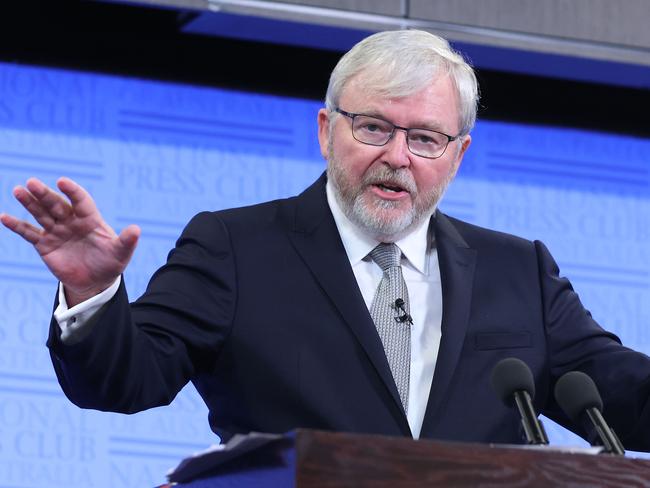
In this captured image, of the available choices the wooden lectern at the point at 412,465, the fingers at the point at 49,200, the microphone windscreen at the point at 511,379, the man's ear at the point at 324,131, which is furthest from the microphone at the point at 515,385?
the man's ear at the point at 324,131

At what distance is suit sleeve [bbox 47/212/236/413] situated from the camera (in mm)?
1833

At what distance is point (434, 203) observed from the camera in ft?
7.89

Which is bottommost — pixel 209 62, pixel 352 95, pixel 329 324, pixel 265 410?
pixel 265 410

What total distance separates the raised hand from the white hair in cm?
79

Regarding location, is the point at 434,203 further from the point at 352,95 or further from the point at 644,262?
the point at 644,262

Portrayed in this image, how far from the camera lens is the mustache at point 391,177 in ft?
7.70

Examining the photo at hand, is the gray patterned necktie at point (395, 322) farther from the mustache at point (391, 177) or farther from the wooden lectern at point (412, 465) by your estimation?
the wooden lectern at point (412, 465)

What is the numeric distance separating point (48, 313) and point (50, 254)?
5.29 ft

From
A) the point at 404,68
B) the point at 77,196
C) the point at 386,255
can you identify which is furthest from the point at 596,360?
the point at 77,196

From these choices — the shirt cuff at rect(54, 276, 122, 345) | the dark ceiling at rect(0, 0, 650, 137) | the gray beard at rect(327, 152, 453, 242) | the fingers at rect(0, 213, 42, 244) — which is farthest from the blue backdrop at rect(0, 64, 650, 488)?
the fingers at rect(0, 213, 42, 244)

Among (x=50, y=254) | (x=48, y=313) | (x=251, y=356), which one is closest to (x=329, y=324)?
(x=251, y=356)

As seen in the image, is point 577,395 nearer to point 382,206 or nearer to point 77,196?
point 382,206

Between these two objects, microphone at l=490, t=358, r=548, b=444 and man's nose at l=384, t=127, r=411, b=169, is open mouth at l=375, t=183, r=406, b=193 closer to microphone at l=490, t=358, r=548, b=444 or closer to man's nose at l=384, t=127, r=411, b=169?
man's nose at l=384, t=127, r=411, b=169

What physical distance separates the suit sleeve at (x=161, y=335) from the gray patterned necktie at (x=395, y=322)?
27cm
